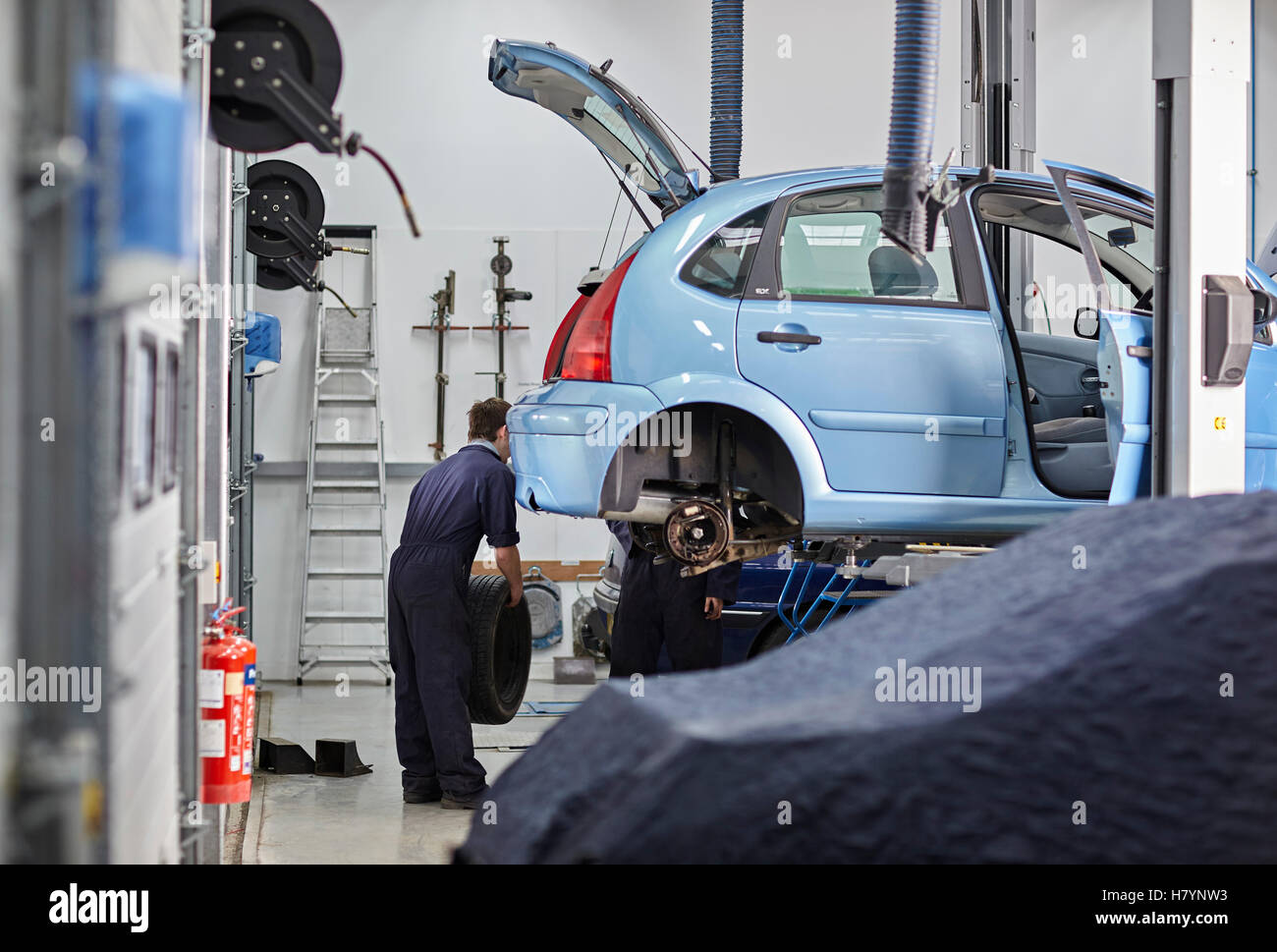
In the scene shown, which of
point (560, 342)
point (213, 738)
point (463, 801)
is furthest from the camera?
point (463, 801)

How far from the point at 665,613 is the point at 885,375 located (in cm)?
185

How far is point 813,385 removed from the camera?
417 cm

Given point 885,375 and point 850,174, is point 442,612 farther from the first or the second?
point 850,174

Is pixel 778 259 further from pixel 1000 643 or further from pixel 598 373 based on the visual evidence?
pixel 1000 643

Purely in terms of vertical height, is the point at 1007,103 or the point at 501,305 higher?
the point at 1007,103

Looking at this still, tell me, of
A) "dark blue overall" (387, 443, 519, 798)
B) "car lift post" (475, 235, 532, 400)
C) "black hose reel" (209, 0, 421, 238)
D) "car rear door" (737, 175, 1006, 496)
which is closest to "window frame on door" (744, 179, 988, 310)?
"car rear door" (737, 175, 1006, 496)

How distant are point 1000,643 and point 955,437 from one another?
242cm

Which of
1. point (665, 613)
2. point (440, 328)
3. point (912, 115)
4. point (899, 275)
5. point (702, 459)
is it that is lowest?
point (665, 613)

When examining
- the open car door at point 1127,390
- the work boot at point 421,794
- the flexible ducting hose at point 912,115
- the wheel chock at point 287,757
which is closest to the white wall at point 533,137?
the wheel chock at point 287,757

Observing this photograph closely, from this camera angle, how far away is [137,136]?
4.85ft

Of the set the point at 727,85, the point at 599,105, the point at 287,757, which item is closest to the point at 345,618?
the point at 287,757

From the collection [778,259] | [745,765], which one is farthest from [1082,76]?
[745,765]

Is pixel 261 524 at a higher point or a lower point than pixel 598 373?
lower

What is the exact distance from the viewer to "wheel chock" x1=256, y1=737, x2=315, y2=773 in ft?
20.2
